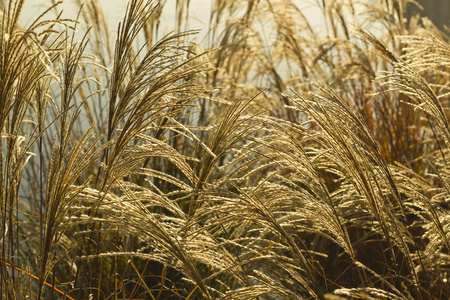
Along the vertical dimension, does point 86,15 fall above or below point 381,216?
above

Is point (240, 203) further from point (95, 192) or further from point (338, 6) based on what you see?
point (338, 6)

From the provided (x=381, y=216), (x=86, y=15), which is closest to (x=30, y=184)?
(x=86, y=15)

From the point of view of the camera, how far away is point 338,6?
482 centimetres

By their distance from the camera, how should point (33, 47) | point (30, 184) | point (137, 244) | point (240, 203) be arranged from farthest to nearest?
point (30, 184)
point (137, 244)
point (33, 47)
point (240, 203)

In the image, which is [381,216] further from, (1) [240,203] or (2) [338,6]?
(2) [338,6]

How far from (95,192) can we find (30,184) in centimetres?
276

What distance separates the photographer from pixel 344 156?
138 cm

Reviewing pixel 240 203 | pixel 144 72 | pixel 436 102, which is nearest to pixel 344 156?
pixel 240 203

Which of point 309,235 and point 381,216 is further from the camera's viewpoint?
point 309,235

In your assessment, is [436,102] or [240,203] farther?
[436,102]

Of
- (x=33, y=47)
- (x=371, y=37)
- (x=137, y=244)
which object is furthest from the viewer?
(x=137, y=244)

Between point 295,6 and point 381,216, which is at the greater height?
point 295,6

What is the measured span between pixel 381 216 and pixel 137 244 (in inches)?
46.2

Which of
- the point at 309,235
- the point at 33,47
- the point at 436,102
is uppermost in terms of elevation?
the point at 33,47
